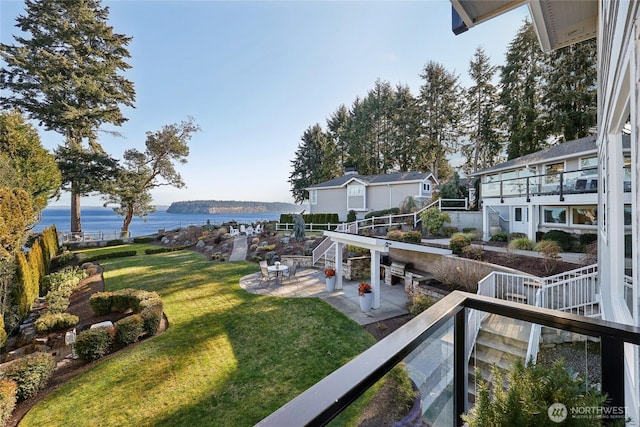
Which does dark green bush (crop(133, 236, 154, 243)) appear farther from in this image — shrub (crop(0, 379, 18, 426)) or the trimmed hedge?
shrub (crop(0, 379, 18, 426))

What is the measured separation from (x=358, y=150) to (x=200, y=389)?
32090 millimetres

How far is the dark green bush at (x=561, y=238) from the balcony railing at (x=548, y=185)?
1330 mm

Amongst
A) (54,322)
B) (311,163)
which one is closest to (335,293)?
(54,322)

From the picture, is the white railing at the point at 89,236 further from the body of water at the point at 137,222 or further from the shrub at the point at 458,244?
the shrub at the point at 458,244

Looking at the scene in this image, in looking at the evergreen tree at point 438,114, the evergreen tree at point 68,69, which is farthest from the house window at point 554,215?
the evergreen tree at point 68,69

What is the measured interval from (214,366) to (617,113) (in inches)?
291

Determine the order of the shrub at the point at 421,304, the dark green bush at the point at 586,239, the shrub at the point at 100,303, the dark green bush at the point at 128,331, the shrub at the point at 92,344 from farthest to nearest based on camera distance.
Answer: the dark green bush at the point at 586,239 → the shrub at the point at 100,303 → the shrub at the point at 421,304 → the dark green bush at the point at 128,331 → the shrub at the point at 92,344

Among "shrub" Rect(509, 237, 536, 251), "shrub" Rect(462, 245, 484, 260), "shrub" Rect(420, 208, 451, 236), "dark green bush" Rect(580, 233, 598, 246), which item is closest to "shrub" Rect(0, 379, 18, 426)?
"shrub" Rect(462, 245, 484, 260)

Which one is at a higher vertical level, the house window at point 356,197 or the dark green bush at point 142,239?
the house window at point 356,197

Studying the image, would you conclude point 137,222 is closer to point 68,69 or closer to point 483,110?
point 68,69

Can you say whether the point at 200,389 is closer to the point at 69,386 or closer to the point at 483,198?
the point at 69,386

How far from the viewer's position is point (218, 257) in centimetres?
1708

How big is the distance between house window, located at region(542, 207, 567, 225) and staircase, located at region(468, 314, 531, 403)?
11.8 metres

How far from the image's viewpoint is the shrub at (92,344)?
6145mm
